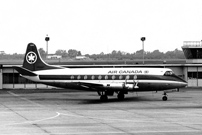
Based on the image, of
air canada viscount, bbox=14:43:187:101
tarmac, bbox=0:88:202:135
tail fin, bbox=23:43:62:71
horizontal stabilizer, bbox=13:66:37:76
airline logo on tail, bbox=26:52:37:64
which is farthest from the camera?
airline logo on tail, bbox=26:52:37:64

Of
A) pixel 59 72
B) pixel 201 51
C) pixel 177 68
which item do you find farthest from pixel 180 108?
pixel 201 51

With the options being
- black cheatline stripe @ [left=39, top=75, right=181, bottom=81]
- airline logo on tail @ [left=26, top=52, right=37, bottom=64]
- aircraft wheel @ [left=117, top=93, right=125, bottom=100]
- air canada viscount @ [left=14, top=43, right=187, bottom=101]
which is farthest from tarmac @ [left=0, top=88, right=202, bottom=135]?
airline logo on tail @ [left=26, top=52, right=37, bottom=64]

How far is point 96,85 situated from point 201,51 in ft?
116

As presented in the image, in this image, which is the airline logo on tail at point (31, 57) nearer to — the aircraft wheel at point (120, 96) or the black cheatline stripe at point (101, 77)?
the black cheatline stripe at point (101, 77)

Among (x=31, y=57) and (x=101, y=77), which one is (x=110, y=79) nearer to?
(x=101, y=77)

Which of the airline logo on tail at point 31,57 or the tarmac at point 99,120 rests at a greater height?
the airline logo on tail at point 31,57

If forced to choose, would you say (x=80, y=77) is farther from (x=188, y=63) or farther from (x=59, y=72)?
(x=188, y=63)

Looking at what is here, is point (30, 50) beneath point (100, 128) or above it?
above

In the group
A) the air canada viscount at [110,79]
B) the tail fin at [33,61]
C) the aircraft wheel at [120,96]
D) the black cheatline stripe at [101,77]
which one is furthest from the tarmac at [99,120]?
the tail fin at [33,61]

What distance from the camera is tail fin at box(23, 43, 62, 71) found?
55287mm

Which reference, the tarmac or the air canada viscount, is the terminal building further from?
the tarmac

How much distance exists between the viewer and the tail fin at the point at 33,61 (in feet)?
181

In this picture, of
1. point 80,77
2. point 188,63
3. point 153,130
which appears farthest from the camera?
point 188,63

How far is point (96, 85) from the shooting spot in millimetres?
48250
